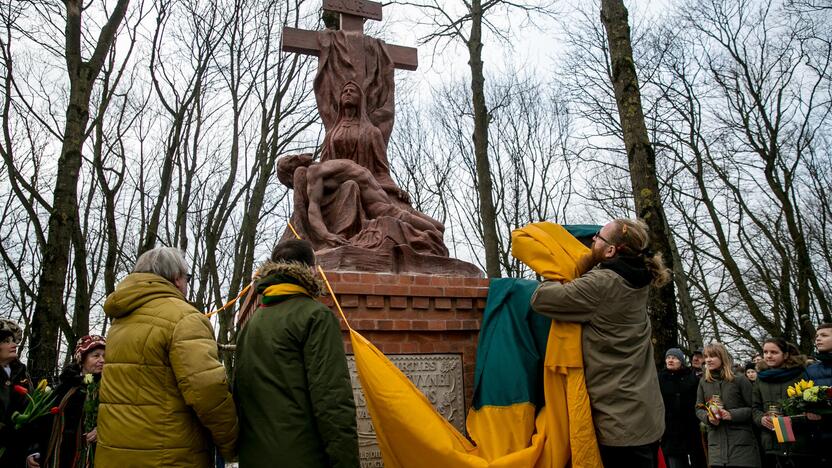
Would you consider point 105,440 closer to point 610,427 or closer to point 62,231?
point 610,427

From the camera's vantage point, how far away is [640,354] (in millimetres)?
3504

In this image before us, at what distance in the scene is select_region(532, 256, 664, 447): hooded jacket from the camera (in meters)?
3.37

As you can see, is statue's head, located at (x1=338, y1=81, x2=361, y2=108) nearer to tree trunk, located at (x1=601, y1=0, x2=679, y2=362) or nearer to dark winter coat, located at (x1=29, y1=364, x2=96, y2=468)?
dark winter coat, located at (x1=29, y1=364, x2=96, y2=468)

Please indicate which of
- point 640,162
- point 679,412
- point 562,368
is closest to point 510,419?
point 562,368

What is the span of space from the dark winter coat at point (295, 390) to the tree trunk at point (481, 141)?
35.6 ft

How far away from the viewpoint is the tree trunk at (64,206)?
7789 mm

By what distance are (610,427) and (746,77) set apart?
703 inches

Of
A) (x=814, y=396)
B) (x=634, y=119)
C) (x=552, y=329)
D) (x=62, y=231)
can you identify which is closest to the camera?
(x=552, y=329)

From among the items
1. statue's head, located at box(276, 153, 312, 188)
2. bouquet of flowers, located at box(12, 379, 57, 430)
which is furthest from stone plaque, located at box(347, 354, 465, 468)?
statue's head, located at box(276, 153, 312, 188)

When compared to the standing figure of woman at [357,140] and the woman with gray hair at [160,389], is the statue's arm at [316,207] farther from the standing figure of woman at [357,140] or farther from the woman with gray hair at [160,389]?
the woman with gray hair at [160,389]

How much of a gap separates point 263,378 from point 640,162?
585 centimetres

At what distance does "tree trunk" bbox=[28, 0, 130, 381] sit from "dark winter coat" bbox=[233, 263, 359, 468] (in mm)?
5446

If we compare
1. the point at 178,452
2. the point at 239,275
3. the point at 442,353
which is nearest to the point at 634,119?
the point at 442,353

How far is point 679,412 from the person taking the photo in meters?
6.57
